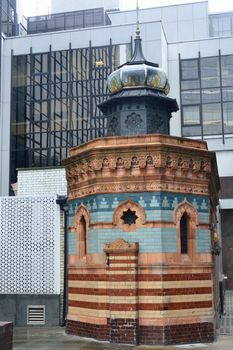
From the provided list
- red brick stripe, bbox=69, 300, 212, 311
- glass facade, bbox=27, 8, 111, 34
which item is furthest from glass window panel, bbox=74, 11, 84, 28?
red brick stripe, bbox=69, 300, 212, 311

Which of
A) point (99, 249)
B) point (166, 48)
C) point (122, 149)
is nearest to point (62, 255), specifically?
point (99, 249)

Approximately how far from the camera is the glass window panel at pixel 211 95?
4672cm

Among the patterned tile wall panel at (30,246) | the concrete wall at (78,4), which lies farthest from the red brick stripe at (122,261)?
the concrete wall at (78,4)

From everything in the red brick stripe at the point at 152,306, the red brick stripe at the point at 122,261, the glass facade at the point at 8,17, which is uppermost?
the glass facade at the point at 8,17

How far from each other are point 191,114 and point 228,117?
3.14m

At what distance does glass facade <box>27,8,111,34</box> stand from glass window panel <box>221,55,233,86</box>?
1443 centimetres

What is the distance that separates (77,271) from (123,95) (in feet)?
20.7

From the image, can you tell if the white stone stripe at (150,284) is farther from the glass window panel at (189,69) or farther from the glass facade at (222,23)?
the glass facade at (222,23)

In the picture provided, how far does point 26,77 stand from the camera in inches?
1849

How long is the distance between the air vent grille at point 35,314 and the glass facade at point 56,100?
25766mm

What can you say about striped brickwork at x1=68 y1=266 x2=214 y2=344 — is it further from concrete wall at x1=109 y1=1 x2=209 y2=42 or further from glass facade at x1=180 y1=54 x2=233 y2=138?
concrete wall at x1=109 y1=1 x2=209 y2=42

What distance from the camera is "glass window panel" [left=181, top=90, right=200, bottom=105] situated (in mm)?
46875

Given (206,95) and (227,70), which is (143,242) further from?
(227,70)

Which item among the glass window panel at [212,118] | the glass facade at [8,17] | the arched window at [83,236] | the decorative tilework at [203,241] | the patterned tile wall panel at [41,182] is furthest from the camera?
the glass facade at [8,17]
